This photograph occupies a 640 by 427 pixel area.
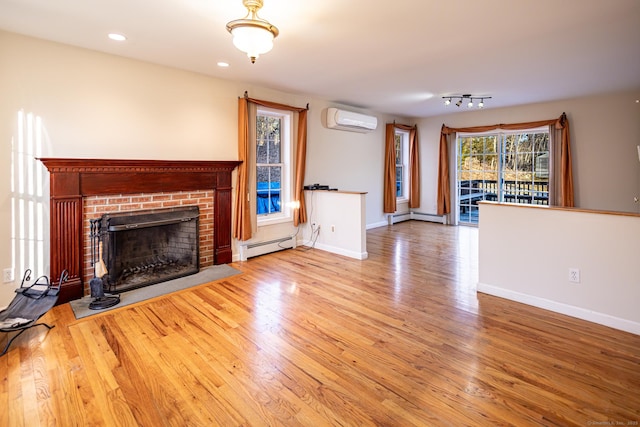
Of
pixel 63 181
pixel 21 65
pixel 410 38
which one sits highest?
pixel 410 38

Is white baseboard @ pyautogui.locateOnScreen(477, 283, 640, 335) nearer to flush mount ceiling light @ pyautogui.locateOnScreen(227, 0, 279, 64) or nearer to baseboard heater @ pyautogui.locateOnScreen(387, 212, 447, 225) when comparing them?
flush mount ceiling light @ pyautogui.locateOnScreen(227, 0, 279, 64)

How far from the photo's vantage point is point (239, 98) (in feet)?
14.8

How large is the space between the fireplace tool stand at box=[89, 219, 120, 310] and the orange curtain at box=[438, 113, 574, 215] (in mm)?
6708

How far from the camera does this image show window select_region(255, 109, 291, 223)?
5066 millimetres

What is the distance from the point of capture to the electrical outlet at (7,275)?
2.98 meters

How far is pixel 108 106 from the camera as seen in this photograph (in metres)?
3.45

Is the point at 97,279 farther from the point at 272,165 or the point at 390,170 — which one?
the point at 390,170

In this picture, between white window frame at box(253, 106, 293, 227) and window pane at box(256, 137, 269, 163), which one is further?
white window frame at box(253, 106, 293, 227)

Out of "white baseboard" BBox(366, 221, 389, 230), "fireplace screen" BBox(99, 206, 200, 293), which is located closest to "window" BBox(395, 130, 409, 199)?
"white baseboard" BBox(366, 221, 389, 230)

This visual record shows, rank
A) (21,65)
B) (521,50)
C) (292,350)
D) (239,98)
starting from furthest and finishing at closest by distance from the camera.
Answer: (239,98)
(521,50)
(21,65)
(292,350)

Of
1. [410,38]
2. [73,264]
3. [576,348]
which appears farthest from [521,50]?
[73,264]

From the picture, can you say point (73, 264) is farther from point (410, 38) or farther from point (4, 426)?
point (410, 38)

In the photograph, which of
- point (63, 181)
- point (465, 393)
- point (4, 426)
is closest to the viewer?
point (4, 426)

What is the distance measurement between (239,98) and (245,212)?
1601mm
